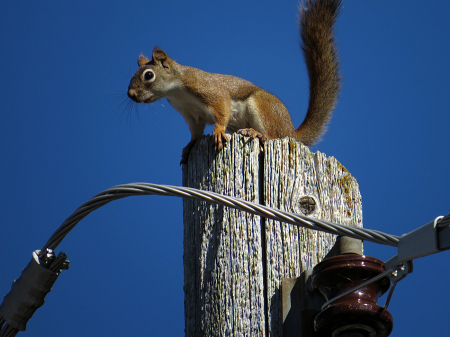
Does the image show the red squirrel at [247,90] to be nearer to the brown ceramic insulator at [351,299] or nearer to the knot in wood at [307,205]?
the knot in wood at [307,205]

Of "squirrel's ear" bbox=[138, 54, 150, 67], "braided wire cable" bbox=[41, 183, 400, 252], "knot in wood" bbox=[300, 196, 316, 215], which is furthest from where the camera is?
"squirrel's ear" bbox=[138, 54, 150, 67]

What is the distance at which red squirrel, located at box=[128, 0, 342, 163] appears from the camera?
3291 millimetres

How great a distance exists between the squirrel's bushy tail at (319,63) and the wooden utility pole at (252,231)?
5.35 ft

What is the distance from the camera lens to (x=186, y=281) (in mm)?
1849

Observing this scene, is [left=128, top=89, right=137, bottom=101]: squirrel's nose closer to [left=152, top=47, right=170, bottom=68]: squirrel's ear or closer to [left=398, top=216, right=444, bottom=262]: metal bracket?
[left=152, top=47, right=170, bottom=68]: squirrel's ear

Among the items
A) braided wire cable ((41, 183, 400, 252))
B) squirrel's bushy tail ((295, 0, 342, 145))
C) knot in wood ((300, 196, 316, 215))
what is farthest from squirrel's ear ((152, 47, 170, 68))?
braided wire cable ((41, 183, 400, 252))

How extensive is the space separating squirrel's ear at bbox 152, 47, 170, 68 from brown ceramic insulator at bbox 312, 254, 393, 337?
2.37m

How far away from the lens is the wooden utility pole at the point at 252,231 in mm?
1667

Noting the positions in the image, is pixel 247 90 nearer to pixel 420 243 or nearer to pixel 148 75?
pixel 148 75

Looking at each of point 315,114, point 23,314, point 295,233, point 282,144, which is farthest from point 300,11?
point 23,314

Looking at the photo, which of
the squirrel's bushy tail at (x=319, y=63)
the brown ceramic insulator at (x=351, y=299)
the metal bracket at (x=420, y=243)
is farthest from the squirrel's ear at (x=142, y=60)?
the metal bracket at (x=420, y=243)

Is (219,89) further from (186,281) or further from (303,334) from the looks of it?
(303,334)

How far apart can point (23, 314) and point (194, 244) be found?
636mm

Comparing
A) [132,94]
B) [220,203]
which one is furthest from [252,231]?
[132,94]
